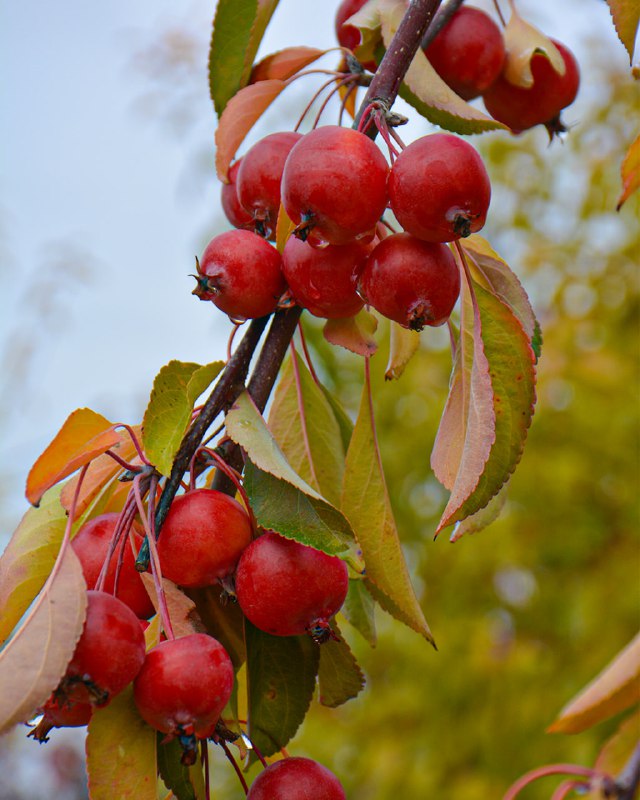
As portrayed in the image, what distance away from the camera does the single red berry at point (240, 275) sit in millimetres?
748

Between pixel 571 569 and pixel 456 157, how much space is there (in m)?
2.75

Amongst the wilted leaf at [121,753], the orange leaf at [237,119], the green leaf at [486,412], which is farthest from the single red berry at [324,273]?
the wilted leaf at [121,753]

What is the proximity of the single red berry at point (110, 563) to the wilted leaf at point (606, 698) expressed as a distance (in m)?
0.38

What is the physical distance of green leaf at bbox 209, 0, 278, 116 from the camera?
953 mm

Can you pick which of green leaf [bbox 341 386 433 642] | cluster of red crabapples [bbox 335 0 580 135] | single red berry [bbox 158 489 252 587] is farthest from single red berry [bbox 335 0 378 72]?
single red berry [bbox 158 489 252 587]

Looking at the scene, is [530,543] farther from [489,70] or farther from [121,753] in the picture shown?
[121,753]

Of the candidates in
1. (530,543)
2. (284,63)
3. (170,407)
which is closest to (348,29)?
(284,63)

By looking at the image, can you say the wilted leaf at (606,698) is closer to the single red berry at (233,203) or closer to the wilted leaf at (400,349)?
the wilted leaf at (400,349)

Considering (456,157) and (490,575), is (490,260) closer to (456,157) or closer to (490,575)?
(456,157)

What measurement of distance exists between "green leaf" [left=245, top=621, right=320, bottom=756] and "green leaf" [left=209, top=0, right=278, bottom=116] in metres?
0.55

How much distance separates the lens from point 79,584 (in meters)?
0.64

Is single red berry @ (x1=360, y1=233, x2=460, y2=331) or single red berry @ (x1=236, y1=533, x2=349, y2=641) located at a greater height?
single red berry @ (x1=360, y1=233, x2=460, y2=331)

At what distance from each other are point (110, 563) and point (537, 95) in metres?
0.70

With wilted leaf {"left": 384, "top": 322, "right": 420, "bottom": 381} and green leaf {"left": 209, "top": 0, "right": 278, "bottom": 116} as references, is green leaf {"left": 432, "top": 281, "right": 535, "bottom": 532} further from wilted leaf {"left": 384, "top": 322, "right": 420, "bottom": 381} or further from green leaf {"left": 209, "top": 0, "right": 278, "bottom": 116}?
green leaf {"left": 209, "top": 0, "right": 278, "bottom": 116}
